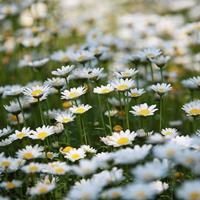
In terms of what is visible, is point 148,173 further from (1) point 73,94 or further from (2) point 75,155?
(1) point 73,94

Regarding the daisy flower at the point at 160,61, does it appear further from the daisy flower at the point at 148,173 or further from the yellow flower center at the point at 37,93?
the daisy flower at the point at 148,173

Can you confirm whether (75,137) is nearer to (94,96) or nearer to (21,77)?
(94,96)

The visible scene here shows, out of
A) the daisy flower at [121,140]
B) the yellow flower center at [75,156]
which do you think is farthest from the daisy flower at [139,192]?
the yellow flower center at [75,156]

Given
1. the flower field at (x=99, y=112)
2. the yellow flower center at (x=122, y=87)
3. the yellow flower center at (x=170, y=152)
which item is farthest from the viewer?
the yellow flower center at (x=122, y=87)

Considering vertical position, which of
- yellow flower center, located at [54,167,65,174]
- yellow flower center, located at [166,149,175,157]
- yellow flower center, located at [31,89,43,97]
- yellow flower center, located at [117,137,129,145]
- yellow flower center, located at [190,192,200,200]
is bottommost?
yellow flower center, located at [54,167,65,174]

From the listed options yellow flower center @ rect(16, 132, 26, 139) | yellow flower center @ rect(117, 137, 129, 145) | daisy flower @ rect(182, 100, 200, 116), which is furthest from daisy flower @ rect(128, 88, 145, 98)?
yellow flower center @ rect(16, 132, 26, 139)

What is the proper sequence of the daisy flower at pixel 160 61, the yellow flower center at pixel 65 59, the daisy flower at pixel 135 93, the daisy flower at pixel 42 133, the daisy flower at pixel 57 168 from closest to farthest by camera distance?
the daisy flower at pixel 57 168
the daisy flower at pixel 42 133
the daisy flower at pixel 135 93
the daisy flower at pixel 160 61
the yellow flower center at pixel 65 59

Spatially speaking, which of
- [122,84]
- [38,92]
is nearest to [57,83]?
[38,92]

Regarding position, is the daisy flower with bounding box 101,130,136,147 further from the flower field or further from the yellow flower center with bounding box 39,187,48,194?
the yellow flower center with bounding box 39,187,48,194

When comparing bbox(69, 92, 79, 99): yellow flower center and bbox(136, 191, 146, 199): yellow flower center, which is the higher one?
bbox(69, 92, 79, 99): yellow flower center
